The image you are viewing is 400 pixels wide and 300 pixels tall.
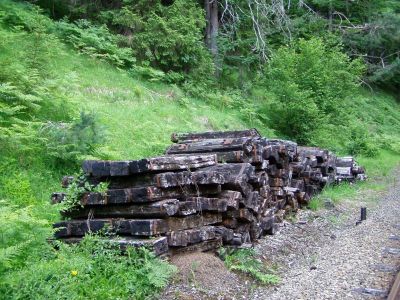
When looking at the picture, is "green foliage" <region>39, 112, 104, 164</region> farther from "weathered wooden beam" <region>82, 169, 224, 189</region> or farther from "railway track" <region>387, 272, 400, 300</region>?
"railway track" <region>387, 272, 400, 300</region>

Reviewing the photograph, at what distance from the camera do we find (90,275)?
6.26 m

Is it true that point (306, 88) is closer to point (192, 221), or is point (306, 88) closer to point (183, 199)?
point (183, 199)

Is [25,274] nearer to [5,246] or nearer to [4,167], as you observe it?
[5,246]

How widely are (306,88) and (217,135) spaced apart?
10.9 metres

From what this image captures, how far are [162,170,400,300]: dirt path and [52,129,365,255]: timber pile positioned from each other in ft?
1.50

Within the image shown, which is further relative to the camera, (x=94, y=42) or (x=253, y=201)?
(x=94, y=42)

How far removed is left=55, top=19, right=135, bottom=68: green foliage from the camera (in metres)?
17.6

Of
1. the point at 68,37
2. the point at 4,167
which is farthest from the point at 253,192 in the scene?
the point at 68,37

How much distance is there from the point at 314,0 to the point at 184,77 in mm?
19929

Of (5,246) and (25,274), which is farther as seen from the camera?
(5,246)

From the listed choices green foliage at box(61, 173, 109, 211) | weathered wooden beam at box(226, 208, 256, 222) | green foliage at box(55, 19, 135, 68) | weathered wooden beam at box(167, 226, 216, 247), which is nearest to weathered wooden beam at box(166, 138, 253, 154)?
weathered wooden beam at box(226, 208, 256, 222)

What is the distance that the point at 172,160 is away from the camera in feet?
25.9

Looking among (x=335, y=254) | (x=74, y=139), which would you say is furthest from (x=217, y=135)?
(x=335, y=254)

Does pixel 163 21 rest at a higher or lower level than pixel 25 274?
higher
